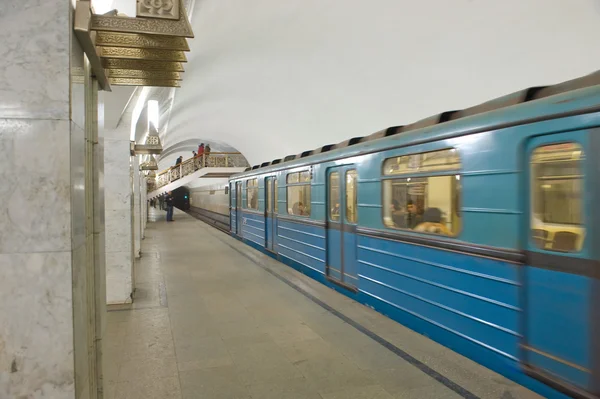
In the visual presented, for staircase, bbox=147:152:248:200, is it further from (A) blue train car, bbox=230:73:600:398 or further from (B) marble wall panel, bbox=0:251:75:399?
(B) marble wall panel, bbox=0:251:75:399

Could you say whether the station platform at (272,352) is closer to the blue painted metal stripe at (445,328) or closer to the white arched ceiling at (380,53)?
the blue painted metal stripe at (445,328)

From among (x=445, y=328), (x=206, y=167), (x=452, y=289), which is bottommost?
(x=445, y=328)

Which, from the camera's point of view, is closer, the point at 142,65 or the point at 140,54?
the point at 140,54

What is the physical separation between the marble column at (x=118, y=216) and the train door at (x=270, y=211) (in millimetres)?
4163

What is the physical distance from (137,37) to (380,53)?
6923 millimetres

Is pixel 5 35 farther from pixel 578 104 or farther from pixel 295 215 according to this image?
pixel 295 215

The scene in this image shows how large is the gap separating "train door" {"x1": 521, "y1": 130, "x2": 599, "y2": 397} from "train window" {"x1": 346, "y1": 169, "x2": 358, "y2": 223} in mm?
3161

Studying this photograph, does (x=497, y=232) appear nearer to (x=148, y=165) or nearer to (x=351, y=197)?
(x=351, y=197)

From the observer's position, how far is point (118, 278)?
6727 millimetres

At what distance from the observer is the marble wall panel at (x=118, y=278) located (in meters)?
6.70

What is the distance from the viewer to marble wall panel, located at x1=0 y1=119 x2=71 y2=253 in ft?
7.21

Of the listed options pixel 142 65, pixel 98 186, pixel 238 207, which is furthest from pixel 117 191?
pixel 238 207

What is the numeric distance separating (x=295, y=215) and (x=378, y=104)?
388 centimetres

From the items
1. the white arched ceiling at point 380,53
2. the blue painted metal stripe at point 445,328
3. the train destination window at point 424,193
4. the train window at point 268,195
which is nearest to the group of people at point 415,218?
the train destination window at point 424,193
